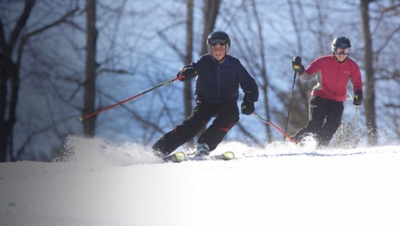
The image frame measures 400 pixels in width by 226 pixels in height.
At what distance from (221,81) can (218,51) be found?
0.35 m

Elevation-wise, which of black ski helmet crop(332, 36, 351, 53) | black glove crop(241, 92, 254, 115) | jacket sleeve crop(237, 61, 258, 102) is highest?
black ski helmet crop(332, 36, 351, 53)

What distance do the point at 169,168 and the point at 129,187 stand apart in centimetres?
74

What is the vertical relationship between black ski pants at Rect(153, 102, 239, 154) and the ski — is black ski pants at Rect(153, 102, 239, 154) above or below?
above

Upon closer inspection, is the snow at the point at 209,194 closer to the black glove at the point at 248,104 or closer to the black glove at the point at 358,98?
the black glove at the point at 248,104

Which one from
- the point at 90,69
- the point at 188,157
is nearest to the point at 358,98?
the point at 188,157

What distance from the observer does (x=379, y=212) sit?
3.19 m

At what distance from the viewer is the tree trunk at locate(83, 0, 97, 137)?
40.0ft

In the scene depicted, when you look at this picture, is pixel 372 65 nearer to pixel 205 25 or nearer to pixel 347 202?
pixel 205 25

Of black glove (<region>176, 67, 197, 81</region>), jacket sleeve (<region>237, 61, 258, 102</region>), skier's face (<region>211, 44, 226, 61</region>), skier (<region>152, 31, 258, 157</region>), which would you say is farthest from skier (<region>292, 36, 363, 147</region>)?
black glove (<region>176, 67, 197, 81</region>)

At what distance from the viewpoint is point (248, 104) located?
6.00 meters

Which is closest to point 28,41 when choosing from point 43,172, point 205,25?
point 205,25

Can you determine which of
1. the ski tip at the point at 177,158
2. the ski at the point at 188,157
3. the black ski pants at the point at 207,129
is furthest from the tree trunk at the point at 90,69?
the ski tip at the point at 177,158

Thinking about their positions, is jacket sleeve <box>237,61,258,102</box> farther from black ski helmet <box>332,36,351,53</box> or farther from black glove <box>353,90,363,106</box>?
black glove <box>353,90,363,106</box>

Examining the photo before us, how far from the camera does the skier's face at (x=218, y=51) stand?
598 cm
